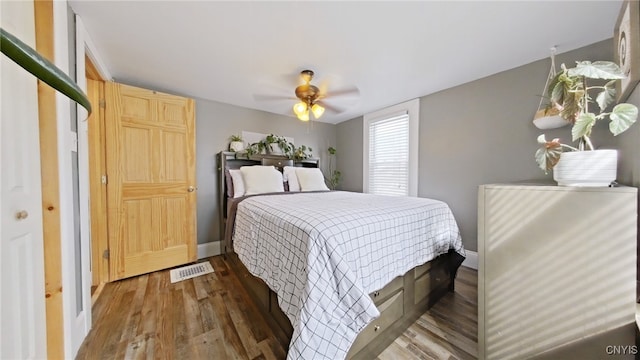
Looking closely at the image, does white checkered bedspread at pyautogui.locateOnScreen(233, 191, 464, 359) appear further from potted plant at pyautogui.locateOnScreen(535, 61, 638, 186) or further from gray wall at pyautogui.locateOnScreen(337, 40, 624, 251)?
gray wall at pyautogui.locateOnScreen(337, 40, 624, 251)

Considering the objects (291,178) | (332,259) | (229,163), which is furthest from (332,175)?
(332,259)

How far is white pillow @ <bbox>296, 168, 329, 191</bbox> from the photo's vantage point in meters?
3.14

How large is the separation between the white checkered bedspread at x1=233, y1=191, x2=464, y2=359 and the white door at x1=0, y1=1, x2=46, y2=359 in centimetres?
106

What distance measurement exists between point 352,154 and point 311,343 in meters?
3.43

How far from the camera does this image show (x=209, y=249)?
2.94m

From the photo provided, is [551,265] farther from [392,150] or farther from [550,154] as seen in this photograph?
[392,150]

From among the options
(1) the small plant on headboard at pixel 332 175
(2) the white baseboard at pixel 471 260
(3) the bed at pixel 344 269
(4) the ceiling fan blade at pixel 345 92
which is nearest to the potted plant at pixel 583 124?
(3) the bed at pixel 344 269

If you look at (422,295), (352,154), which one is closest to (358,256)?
(422,295)

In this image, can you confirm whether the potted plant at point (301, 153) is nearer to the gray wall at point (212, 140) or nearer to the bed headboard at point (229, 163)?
the bed headboard at point (229, 163)

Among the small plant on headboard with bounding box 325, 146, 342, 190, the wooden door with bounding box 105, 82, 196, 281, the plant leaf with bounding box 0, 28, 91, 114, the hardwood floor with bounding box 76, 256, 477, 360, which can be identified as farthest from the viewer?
the small plant on headboard with bounding box 325, 146, 342, 190

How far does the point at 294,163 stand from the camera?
363cm

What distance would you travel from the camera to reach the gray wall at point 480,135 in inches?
81.5

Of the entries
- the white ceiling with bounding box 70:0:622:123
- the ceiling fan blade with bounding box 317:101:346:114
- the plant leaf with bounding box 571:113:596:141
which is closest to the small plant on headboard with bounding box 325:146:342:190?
the ceiling fan blade with bounding box 317:101:346:114

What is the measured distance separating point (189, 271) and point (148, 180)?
1.09 metres
